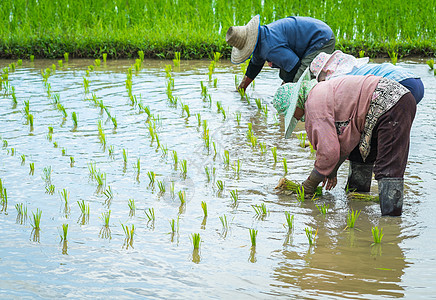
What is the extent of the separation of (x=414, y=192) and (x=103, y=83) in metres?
4.17

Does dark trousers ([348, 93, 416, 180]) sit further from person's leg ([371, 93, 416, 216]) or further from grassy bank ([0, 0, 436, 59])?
grassy bank ([0, 0, 436, 59])

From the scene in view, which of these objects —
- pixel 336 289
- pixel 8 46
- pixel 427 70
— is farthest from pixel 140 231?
pixel 8 46

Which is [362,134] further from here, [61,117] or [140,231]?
[61,117]

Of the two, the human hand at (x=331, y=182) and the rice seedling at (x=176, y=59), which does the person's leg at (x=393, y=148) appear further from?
the rice seedling at (x=176, y=59)

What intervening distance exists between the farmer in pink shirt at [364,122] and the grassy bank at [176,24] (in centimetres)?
455

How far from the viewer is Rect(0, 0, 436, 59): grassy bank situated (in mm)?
7949

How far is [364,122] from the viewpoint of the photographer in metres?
3.23

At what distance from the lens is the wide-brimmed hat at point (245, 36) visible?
5.04m

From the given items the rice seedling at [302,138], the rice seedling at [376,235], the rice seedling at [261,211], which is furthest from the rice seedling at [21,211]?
the rice seedling at [302,138]

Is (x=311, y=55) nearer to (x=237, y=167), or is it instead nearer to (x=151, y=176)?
(x=237, y=167)

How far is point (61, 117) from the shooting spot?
5.40m

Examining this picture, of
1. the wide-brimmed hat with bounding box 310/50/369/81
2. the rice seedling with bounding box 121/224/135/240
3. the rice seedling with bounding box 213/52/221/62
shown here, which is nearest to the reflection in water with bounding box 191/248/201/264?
the rice seedling with bounding box 121/224/135/240

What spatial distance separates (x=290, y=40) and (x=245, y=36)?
427mm

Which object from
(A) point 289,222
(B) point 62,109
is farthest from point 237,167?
(B) point 62,109
